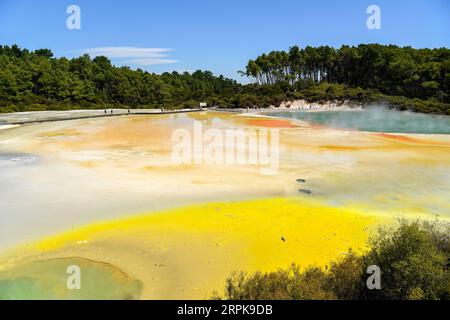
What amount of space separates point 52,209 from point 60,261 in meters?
3.96

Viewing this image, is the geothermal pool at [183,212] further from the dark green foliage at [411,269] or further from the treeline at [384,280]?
the dark green foliage at [411,269]

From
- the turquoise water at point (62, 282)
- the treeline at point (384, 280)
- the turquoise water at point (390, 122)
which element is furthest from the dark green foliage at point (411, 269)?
the turquoise water at point (390, 122)

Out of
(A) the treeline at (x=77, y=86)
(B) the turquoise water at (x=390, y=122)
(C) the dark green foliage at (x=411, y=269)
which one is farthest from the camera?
(A) the treeline at (x=77, y=86)

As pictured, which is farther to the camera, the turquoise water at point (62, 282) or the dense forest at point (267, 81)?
the dense forest at point (267, 81)

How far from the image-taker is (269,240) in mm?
10469

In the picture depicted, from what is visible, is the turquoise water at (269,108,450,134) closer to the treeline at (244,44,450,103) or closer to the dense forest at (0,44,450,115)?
the dense forest at (0,44,450,115)

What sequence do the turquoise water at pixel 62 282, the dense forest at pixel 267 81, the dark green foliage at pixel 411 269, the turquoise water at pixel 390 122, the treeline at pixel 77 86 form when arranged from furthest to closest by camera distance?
the dense forest at pixel 267 81
the treeline at pixel 77 86
the turquoise water at pixel 390 122
the turquoise water at pixel 62 282
the dark green foliage at pixel 411 269

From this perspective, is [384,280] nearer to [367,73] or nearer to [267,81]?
[367,73]

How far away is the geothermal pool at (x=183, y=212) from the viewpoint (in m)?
8.72

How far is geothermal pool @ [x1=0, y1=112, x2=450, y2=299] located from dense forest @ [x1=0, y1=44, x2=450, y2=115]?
150 ft

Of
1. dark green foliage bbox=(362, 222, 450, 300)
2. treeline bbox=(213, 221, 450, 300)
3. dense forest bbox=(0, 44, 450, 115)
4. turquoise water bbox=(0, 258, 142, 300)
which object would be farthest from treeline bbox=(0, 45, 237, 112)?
dark green foliage bbox=(362, 222, 450, 300)

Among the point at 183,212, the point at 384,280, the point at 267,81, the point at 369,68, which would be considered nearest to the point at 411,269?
the point at 384,280

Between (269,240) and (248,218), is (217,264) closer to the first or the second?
(269,240)
